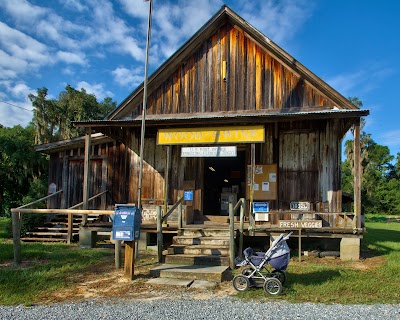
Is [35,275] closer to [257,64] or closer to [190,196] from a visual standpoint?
[190,196]

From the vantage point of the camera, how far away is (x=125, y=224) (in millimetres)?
7633

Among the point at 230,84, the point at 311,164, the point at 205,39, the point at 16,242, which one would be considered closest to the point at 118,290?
the point at 16,242

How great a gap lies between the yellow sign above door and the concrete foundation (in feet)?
11.7

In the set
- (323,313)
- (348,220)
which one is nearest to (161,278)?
(323,313)

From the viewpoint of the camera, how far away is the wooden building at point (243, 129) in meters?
11.3

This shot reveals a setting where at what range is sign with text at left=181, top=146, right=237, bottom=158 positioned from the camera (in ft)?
36.6

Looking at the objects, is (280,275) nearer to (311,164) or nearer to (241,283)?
(241,283)

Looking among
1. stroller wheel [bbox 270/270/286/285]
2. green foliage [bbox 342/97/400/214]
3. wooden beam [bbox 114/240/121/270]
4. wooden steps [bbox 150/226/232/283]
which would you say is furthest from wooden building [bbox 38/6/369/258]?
green foliage [bbox 342/97/400/214]

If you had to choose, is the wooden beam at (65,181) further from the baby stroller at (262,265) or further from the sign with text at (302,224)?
the baby stroller at (262,265)

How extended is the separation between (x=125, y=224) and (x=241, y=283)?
256 cm

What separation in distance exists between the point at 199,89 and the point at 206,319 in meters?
8.86

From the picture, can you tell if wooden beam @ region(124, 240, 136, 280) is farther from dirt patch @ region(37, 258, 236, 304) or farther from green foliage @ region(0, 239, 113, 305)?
green foliage @ region(0, 239, 113, 305)

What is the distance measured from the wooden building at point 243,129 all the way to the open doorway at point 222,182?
376 centimetres

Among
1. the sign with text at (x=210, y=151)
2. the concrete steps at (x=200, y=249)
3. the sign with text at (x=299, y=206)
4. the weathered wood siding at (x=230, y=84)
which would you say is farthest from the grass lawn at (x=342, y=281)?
the weathered wood siding at (x=230, y=84)
